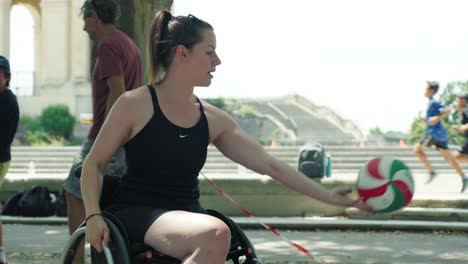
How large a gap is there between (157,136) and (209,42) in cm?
40

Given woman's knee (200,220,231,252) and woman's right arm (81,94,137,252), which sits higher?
woman's right arm (81,94,137,252)

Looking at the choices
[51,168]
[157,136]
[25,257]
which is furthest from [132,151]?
[51,168]

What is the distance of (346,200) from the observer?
3.72 metres

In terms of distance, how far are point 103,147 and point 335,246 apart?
5.95m

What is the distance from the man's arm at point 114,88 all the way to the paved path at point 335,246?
285cm

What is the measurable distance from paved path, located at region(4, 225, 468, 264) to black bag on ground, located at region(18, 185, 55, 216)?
0.81 m

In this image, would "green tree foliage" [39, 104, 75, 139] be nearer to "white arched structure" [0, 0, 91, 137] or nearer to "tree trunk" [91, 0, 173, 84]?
"white arched structure" [0, 0, 91, 137]

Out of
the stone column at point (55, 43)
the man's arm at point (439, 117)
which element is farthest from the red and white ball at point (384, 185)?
the stone column at point (55, 43)

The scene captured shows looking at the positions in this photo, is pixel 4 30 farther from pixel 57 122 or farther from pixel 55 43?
pixel 57 122

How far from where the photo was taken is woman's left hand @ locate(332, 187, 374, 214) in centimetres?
368

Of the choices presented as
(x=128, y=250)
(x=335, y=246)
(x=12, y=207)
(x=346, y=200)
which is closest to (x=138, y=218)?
(x=128, y=250)

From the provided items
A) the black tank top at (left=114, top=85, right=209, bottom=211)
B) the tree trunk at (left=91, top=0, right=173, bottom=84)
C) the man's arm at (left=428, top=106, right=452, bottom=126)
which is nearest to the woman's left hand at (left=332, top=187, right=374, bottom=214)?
the black tank top at (left=114, top=85, right=209, bottom=211)

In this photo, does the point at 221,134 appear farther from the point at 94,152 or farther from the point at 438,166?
the point at 438,166

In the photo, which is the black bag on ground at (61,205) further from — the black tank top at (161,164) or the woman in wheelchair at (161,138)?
the black tank top at (161,164)
